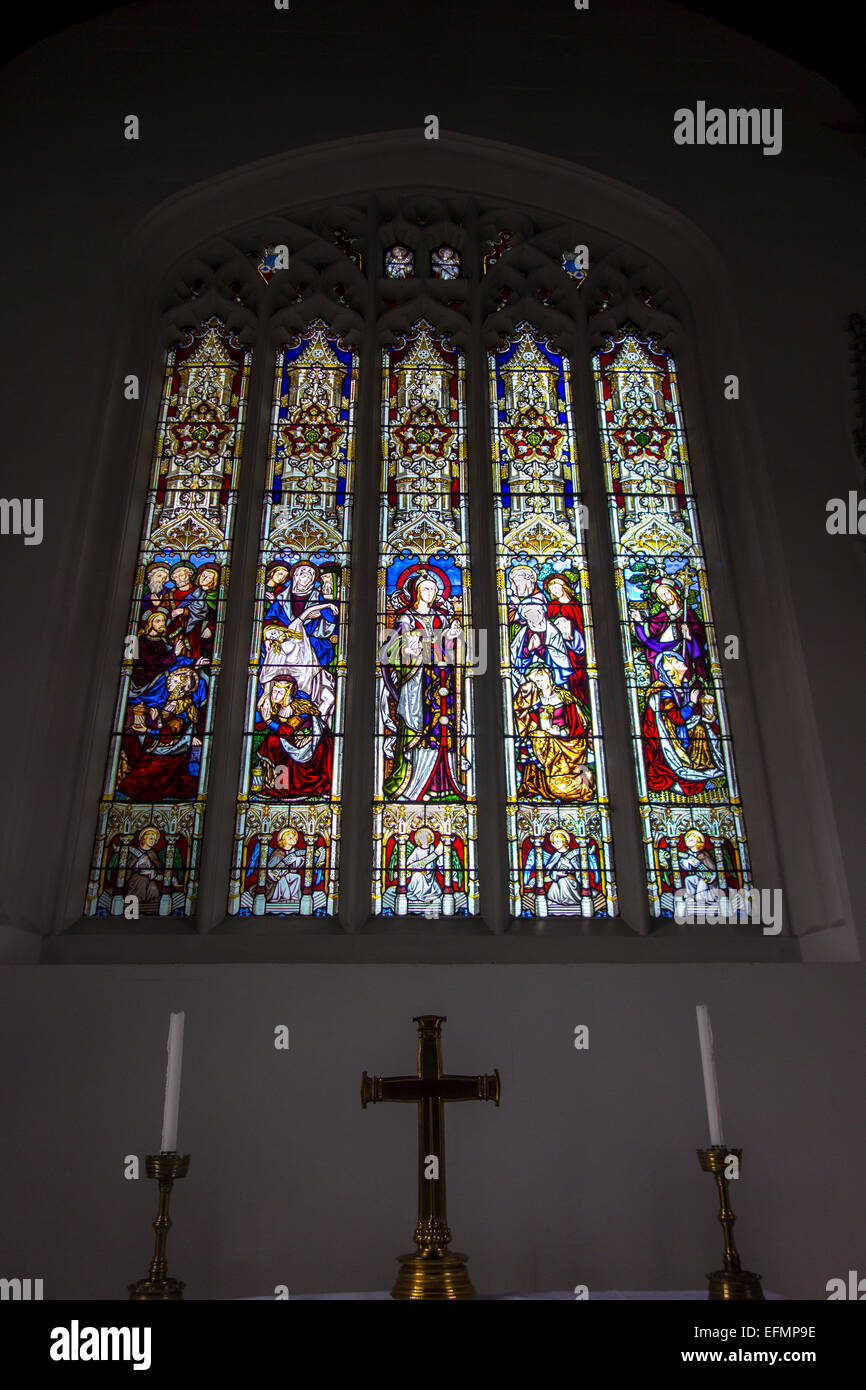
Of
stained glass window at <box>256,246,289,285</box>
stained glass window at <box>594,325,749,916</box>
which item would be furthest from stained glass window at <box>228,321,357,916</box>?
stained glass window at <box>594,325,749,916</box>

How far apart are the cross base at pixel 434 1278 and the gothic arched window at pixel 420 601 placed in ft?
5.35

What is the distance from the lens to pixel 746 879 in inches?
165

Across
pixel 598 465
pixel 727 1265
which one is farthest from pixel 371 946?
pixel 598 465

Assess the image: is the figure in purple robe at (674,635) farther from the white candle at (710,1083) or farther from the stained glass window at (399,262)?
the stained glass window at (399,262)

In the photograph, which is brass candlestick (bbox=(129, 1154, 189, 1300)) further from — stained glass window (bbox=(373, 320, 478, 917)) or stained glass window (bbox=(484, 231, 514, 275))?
stained glass window (bbox=(484, 231, 514, 275))

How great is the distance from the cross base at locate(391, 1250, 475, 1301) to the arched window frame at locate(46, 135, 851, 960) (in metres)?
1.51

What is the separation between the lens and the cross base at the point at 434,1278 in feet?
7.47

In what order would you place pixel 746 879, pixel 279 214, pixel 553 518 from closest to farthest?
pixel 746 879 → pixel 553 518 → pixel 279 214

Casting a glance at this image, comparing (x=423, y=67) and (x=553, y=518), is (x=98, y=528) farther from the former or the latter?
(x=423, y=67)

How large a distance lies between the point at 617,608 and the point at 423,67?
3.71 meters

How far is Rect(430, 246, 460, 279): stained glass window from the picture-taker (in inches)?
232

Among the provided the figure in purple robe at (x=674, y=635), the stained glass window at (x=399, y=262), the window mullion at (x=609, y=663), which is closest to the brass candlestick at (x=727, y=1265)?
the window mullion at (x=609, y=663)

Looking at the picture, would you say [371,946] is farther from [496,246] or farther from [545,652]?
[496,246]

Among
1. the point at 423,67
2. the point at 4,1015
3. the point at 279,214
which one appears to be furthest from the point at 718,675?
the point at 423,67
